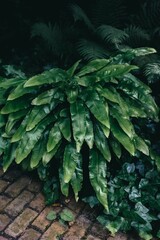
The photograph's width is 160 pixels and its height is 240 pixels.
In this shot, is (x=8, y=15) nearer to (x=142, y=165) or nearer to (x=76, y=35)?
(x=76, y=35)

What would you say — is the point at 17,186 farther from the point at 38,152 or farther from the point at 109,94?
the point at 109,94

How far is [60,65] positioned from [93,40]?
0.57 metres

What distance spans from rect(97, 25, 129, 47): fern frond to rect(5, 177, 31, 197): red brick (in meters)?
1.82

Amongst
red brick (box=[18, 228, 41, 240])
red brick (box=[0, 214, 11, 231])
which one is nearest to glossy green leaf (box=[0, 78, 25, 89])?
red brick (box=[0, 214, 11, 231])

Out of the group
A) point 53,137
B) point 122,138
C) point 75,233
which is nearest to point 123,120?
point 122,138

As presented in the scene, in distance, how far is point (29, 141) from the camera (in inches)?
123

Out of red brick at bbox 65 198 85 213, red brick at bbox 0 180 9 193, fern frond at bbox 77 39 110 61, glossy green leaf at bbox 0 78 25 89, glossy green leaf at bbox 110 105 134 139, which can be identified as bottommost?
red brick at bbox 0 180 9 193

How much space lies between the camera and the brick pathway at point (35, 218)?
3.05 meters

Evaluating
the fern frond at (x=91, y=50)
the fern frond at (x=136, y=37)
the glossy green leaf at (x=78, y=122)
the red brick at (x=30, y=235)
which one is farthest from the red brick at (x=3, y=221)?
the fern frond at (x=136, y=37)

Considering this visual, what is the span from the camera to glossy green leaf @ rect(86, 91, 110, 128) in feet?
9.80

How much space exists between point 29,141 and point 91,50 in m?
1.53

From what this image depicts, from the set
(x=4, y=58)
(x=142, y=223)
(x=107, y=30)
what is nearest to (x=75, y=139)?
(x=142, y=223)

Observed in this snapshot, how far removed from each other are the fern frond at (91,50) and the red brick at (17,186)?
1577mm

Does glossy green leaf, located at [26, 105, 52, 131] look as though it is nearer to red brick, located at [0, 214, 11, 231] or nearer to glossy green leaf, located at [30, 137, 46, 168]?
glossy green leaf, located at [30, 137, 46, 168]
